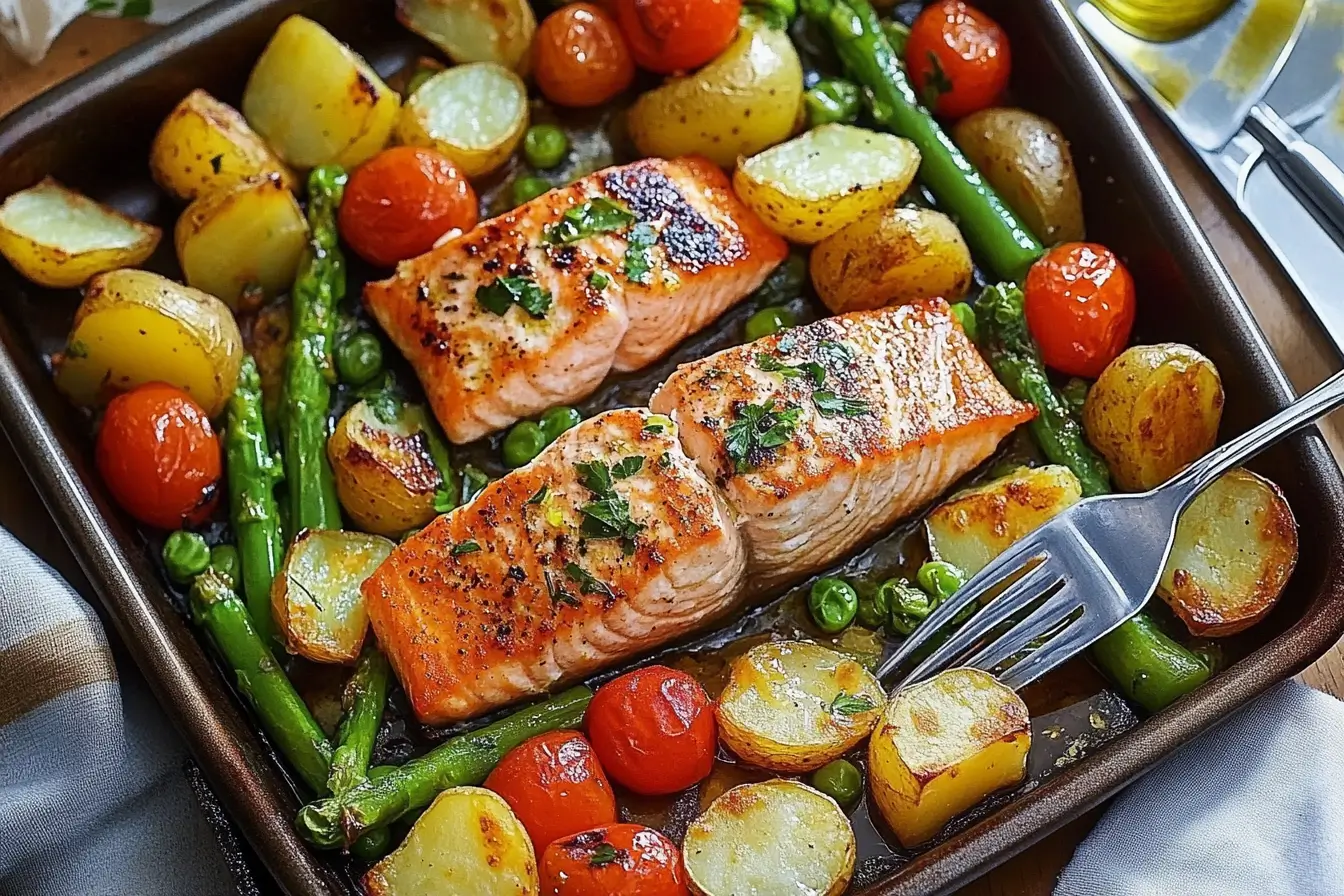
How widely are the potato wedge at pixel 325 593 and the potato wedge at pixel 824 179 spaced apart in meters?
1.35

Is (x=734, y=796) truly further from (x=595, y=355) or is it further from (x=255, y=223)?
(x=255, y=223)

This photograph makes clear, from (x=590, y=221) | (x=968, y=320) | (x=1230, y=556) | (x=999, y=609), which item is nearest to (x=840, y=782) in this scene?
(x=999, y=609)

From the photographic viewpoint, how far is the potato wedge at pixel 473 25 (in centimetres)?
411

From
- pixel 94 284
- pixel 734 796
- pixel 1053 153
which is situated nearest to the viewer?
pixel 734 796

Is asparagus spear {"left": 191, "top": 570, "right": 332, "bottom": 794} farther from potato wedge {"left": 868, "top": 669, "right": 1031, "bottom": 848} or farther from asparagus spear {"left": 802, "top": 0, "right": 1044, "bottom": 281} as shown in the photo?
asparagus spear {"left": 802, "top": 0, "right": 1044, "bottom": 281}

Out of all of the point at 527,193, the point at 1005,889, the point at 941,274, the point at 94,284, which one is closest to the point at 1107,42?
the point at 941,274

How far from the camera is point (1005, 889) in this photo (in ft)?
11.2

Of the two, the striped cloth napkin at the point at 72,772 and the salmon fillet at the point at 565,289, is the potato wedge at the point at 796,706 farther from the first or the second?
the striped cloth napkin at the point at 72,772

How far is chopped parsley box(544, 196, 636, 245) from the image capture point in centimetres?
382

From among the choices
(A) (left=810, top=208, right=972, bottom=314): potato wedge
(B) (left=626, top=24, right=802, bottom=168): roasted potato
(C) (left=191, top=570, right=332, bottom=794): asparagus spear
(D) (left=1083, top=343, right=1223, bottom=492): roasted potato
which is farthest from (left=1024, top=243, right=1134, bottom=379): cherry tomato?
(C) (left=191, top=570, right=332, bottom=794): asparagus spear

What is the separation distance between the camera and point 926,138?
4.09 meters

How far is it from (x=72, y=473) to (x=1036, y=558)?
225cm

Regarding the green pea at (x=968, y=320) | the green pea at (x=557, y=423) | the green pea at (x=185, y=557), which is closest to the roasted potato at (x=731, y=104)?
the green pea at (x=968, y=320)

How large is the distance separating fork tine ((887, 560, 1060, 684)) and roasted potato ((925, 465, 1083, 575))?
0.17 m
